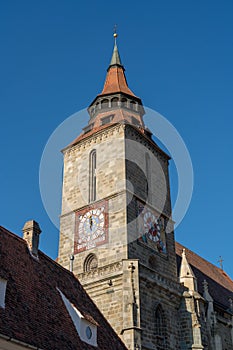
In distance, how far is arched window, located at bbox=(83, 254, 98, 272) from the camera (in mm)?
22625

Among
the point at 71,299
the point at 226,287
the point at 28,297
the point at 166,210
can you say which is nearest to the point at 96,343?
the point at 71,299

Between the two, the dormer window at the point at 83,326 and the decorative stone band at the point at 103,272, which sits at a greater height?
the decorative stone band at the point at 103,272

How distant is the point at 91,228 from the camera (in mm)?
23594

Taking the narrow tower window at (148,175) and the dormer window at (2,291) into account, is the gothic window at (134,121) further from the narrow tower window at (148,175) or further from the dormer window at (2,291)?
the dormer window at (2,291)

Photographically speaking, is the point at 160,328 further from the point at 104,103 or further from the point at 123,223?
the point at 104,103

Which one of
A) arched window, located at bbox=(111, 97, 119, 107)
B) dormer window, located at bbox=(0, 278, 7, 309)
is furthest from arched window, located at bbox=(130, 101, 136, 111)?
dormer window, located at bbox=(0, 278, 7, 309)

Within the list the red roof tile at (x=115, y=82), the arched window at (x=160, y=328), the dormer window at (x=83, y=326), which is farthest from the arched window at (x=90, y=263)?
the red roof tile at (x=115, y=82)

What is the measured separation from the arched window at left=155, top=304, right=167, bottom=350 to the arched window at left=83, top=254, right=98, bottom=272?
3383 mm

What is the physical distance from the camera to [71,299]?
17953 millimetres

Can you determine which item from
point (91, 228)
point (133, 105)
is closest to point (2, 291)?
point (91, 228)

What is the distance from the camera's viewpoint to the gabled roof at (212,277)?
94.9 ft

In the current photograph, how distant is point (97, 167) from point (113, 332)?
9.05m

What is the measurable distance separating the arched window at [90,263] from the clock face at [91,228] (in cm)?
46

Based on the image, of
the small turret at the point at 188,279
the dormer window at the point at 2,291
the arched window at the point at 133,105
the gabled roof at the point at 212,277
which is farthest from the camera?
the gabled roof at the point at 212,277
